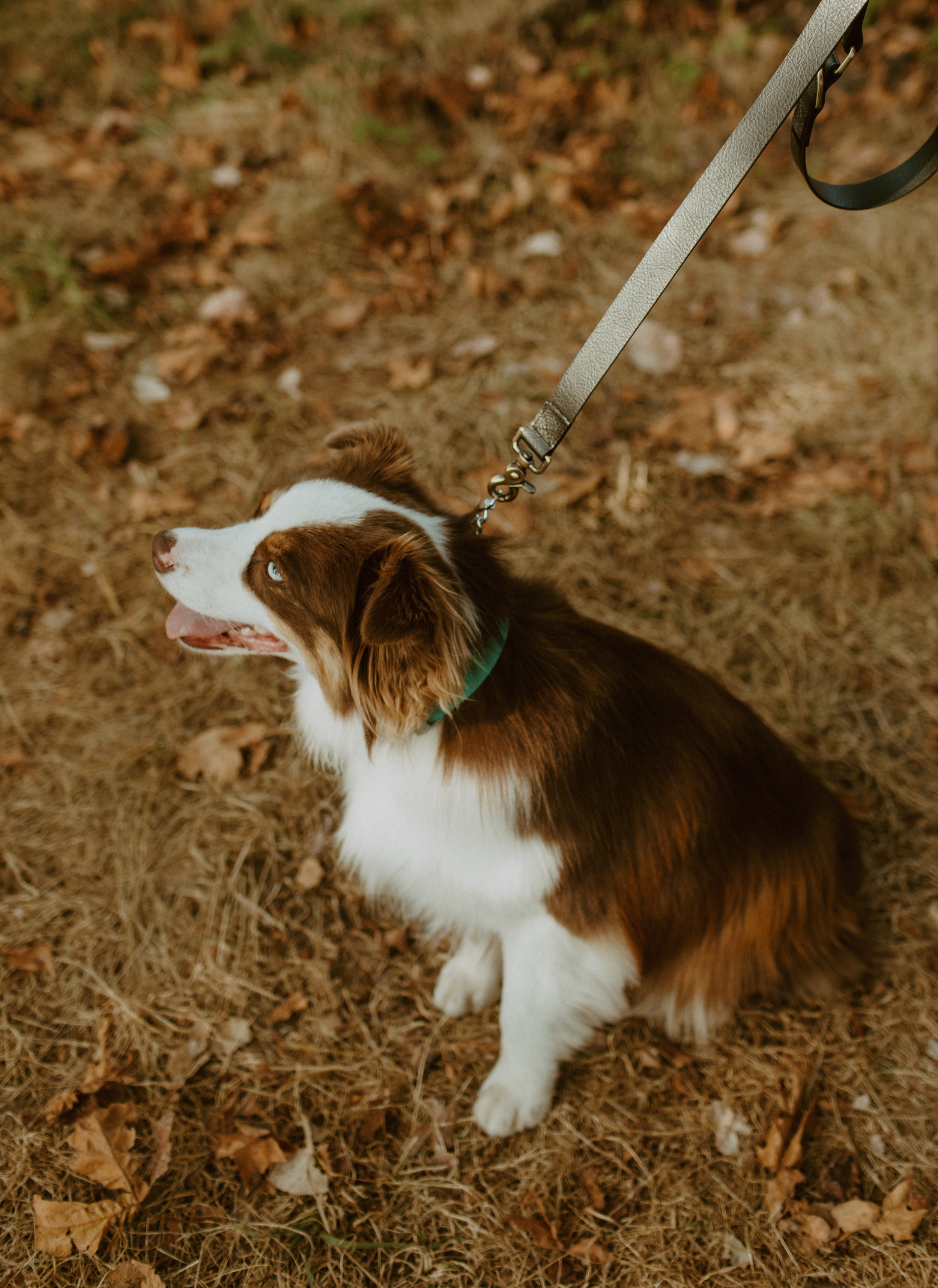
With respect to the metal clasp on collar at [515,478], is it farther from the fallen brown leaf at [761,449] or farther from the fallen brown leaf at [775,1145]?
the fallen brown leaf at [761,449]

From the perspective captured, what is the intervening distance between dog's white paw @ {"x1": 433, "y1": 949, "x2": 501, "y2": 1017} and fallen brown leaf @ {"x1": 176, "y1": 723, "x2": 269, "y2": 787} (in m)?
1.08

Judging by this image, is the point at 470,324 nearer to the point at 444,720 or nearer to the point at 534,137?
the point at 534,137

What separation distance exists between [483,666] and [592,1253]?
5.53 ft

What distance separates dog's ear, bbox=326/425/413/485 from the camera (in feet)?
7.18

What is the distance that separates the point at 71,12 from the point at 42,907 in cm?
651

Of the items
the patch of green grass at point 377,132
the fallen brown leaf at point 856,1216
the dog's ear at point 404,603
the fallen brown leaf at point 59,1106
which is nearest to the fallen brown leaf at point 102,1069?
the fallen brown leaf at point 59,1106

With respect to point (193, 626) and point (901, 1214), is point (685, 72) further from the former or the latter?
point (901, 1214)

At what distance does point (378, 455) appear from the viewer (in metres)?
2.23

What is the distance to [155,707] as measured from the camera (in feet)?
10.7

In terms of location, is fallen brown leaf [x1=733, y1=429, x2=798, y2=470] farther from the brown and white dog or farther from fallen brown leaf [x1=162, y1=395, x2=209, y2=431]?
fallen brown leaf [x1=162, y1=395, x2=209, y2=431]

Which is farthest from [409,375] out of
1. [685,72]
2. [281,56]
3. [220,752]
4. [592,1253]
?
[592,1253]

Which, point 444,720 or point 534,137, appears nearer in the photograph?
point 444,720

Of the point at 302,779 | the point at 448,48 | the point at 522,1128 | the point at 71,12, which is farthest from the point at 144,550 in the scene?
the point at 71,12

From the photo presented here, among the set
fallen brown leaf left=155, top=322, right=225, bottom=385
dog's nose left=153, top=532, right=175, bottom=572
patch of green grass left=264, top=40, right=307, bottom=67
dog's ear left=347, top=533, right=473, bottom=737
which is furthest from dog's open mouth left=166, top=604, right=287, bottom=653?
patch of green grass left=264, top=40, right=307, bottom=67
